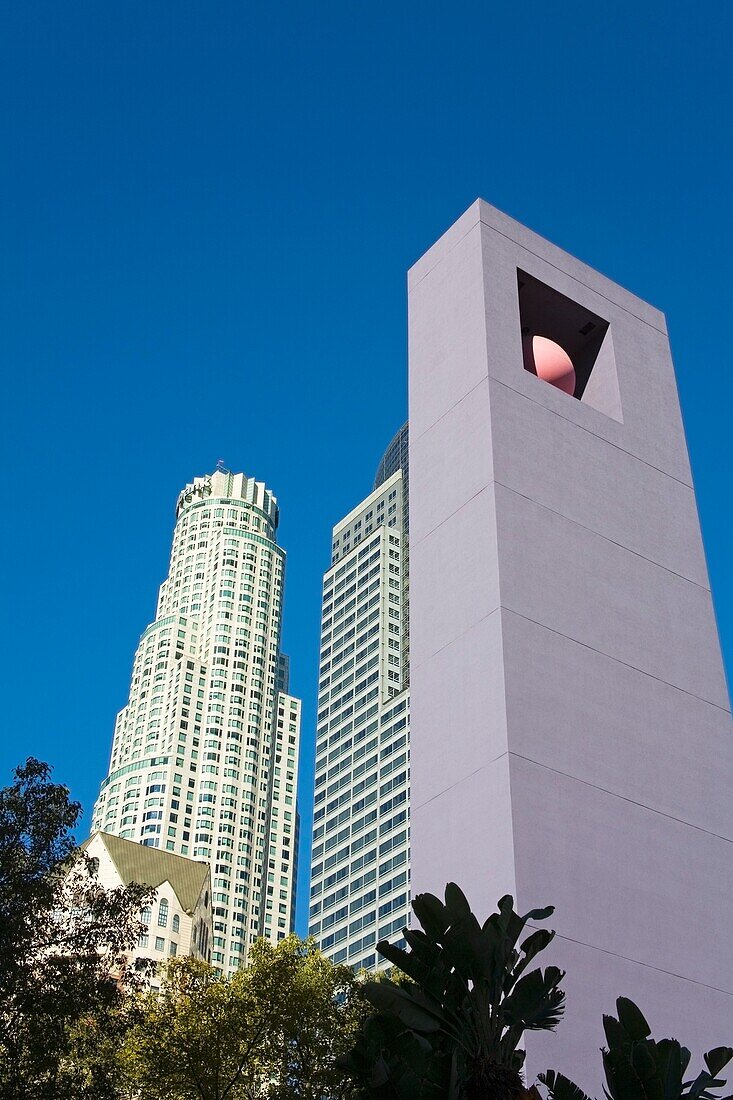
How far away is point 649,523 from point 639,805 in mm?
4929

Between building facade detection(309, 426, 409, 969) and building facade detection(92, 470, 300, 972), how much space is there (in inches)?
506

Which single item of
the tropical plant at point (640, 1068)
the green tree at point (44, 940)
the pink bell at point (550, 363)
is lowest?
the tropical plant at point (640, 1068)

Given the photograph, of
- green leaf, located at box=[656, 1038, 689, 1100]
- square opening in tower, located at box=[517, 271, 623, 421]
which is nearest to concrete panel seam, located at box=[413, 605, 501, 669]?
square opening in tower, located at box=[517, 271, 623, 421]

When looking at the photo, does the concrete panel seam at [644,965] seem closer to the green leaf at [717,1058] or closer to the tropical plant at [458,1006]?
the tropical plant at [458,1006]

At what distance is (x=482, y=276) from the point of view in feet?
66.9

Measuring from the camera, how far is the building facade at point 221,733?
146 m

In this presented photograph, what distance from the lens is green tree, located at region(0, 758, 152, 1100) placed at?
19953 millimetres

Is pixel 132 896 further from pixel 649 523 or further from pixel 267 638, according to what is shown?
pixel 267 638

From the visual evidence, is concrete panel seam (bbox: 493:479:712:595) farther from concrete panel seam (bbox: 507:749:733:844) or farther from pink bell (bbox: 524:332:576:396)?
concrete panel seam (bbox: 507:749:733:844)

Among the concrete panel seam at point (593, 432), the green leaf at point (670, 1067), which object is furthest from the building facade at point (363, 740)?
the green leaf at point (670, 1067)

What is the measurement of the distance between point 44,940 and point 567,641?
398 inches

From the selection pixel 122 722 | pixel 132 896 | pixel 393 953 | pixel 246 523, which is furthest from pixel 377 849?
pixel 393 953

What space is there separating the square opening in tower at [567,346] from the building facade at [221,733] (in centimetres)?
Result: 12136

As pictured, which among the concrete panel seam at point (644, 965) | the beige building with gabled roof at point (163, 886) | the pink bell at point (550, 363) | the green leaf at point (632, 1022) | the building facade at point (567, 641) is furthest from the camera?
the beige building with gabled roof at point (163, 886)
